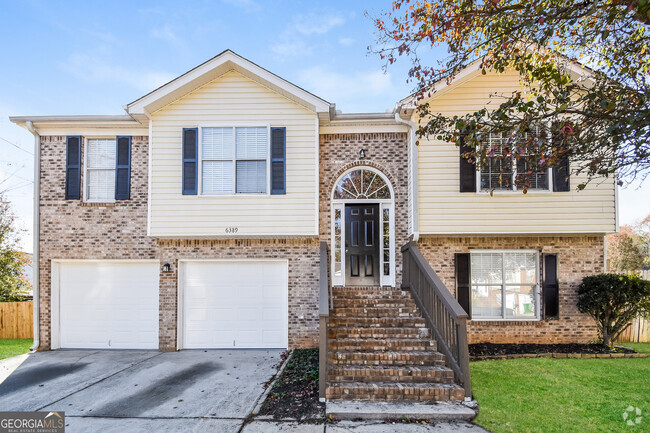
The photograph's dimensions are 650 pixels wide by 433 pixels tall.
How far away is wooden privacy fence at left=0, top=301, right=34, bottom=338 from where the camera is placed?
11.1 meters

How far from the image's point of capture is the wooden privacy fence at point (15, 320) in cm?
1115

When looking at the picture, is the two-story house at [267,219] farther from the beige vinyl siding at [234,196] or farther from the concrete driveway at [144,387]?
the concrete driveway at [144,387]

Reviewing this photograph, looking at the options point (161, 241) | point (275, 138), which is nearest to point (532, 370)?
point (275, 138)

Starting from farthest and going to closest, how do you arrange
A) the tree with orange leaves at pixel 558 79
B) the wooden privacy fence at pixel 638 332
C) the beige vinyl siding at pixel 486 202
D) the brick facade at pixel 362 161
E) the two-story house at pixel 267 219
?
the wooden privacy fence at pixel 638 332 → the brick facade at pixel 362 161 → the two-story house at pixel 267 219 → the beige vinyl siding at pixel 486 202 → the tree with orange leaves at pixel 558 79

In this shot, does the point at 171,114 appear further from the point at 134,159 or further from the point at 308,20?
the point at 308,20

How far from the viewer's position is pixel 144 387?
6215 mm

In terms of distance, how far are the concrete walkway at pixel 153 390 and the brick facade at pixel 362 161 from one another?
364cm

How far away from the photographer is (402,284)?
8.26 metres

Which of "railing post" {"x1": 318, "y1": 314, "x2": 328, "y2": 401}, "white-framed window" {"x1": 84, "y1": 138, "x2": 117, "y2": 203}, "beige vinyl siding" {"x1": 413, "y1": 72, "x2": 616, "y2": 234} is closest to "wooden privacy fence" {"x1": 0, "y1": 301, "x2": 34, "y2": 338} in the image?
"white-framed window" {"x1": 84, "y1": 138, "x2": 117, "y2": 203}

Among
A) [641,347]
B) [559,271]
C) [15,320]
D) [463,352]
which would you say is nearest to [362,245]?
[463,352]

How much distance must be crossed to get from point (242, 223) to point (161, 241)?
6.84 ft

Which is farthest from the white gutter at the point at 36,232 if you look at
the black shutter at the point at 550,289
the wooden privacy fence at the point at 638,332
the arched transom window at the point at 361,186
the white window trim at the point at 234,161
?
the wooden privacy fence at the point at 638,332

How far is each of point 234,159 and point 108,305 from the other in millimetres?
4667

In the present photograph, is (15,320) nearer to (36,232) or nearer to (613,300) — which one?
(36,232)
